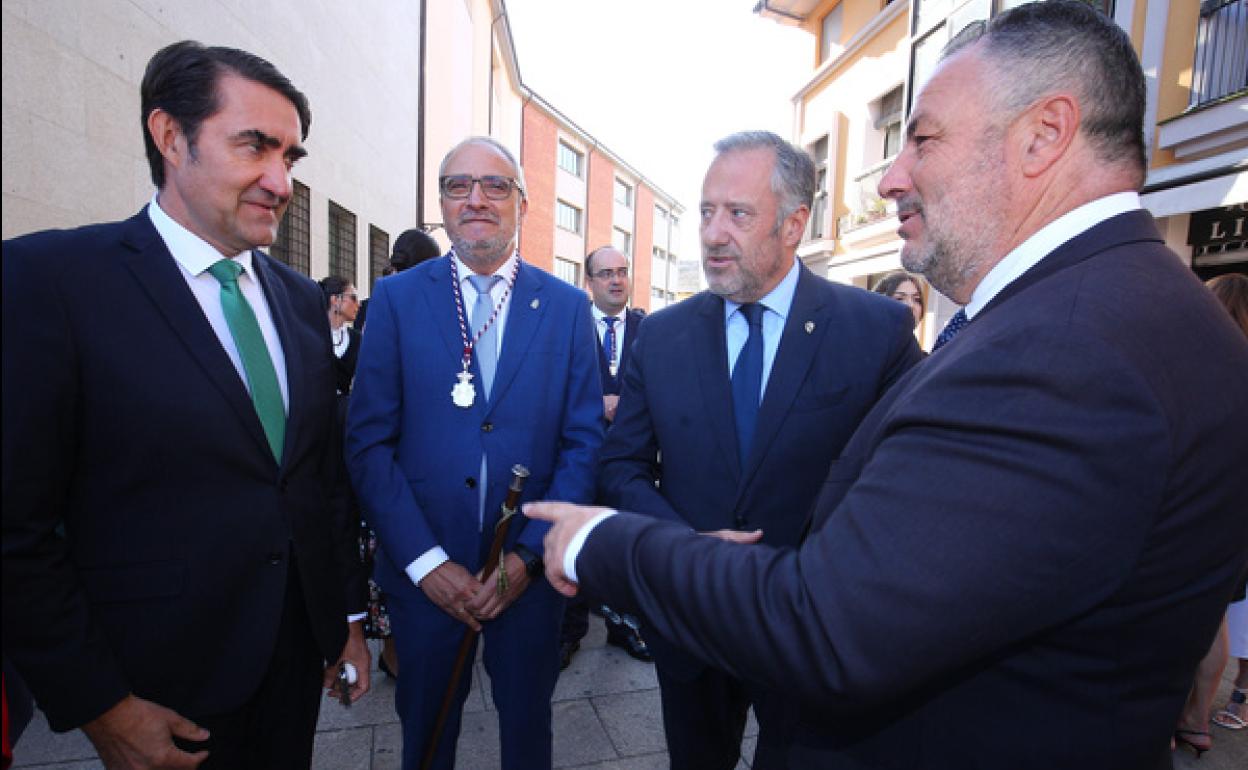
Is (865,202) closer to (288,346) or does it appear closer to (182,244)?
(288,346)

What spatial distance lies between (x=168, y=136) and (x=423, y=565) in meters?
1.44

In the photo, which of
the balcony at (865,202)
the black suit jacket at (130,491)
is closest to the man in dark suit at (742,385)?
the black suit jacket at (130,491)

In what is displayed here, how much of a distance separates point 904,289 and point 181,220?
3891 mm

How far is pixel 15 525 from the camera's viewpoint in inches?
52.8

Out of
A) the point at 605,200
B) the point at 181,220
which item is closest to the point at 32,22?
the point at 181,220

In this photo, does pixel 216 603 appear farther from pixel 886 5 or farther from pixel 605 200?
pixel 605 200

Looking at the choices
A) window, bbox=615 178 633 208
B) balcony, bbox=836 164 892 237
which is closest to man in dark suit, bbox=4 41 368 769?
balcony, bbox=836 164 892 237

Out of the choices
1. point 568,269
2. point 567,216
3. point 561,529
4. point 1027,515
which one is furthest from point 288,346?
point 567,216

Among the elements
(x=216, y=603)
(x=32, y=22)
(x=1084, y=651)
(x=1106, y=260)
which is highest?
(x=32, y=22)

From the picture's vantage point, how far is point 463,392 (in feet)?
7.44

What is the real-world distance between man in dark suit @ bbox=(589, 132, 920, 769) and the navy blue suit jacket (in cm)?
27

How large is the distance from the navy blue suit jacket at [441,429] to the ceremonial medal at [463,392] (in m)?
0.03

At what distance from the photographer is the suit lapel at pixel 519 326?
233 centimetres

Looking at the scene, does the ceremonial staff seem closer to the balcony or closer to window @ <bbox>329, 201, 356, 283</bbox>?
window @ <bbox>329, 201, 356, 283</bbox>
